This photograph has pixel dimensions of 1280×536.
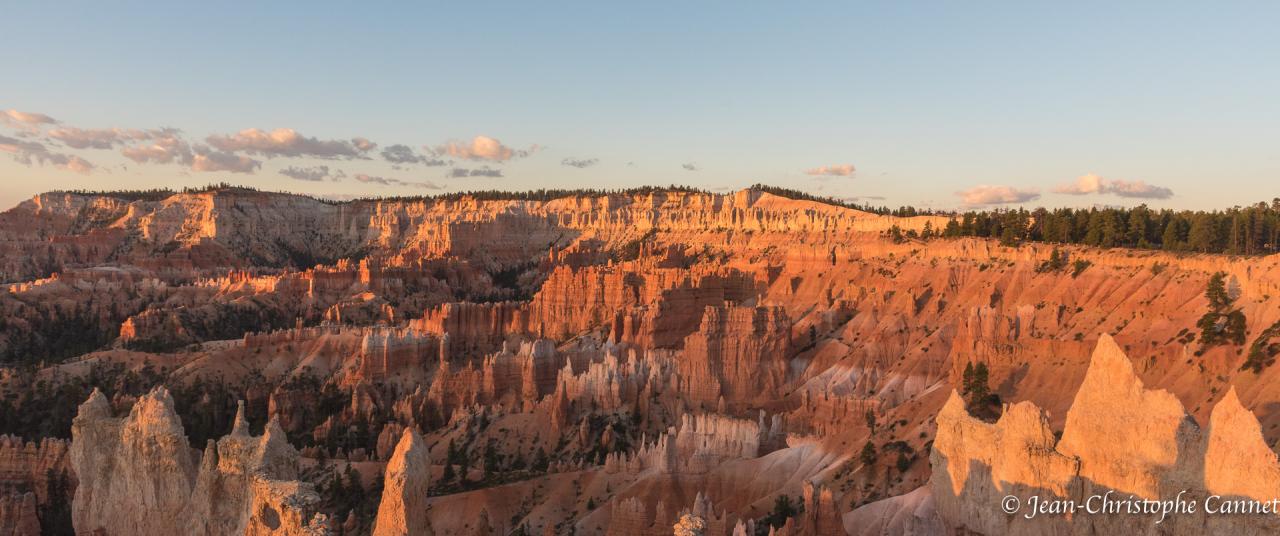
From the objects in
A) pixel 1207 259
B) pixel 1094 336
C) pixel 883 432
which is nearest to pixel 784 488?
pixel 883 432

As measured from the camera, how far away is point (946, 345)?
6588 cm

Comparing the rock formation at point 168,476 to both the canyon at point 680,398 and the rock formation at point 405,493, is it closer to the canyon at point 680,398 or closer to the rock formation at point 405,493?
the canyon at point 680,398

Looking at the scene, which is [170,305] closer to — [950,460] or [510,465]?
[510,465]

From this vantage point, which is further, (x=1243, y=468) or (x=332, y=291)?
(x=332, y=291)

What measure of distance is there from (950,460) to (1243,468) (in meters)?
10.0

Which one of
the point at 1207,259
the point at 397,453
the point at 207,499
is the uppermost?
the point at 1207,259
